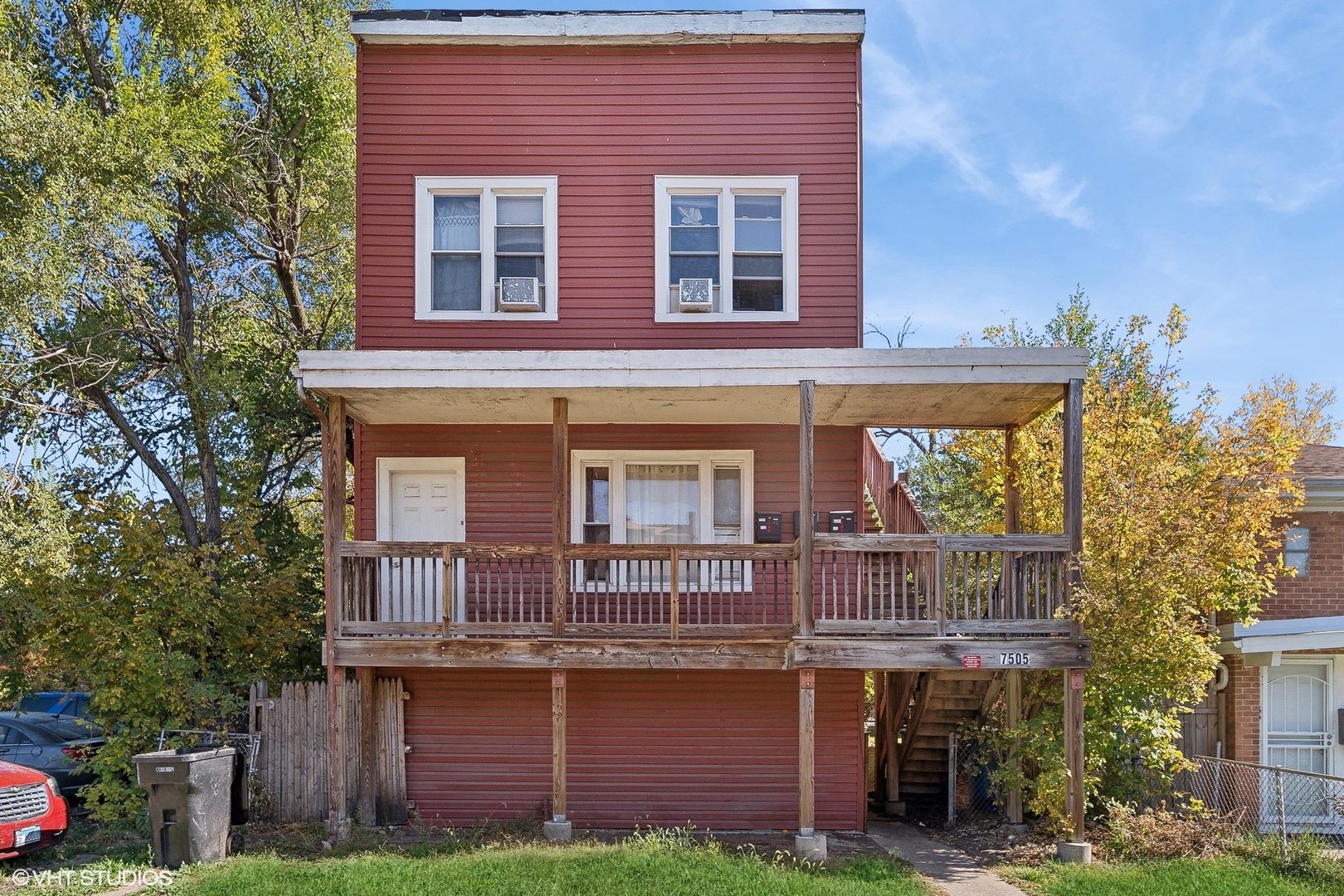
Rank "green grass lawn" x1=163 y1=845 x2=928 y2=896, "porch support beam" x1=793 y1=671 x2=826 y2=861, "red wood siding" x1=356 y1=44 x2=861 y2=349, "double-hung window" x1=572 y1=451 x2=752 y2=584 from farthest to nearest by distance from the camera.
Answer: "red wood siding" x1=356 y1=44 x2=861 y2=349 → "double-hung window" x1=572 y1=451 x2=752 y2=584 → "porch support beam" x1=793 y1=671 x2=826 y2=861 → "green grass lawn" x1=163 y1=845 x2=928 y2=896

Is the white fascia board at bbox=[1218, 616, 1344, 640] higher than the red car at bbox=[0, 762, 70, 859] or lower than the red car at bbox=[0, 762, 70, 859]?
higher

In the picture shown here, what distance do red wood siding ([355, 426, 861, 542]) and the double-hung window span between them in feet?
0.56

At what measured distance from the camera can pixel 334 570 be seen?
10531mm

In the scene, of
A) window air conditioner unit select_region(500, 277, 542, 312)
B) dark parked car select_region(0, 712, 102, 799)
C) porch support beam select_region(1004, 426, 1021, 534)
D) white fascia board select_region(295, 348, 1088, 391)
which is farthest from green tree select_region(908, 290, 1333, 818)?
dark parked car select_region(0, 712, 102, 799)

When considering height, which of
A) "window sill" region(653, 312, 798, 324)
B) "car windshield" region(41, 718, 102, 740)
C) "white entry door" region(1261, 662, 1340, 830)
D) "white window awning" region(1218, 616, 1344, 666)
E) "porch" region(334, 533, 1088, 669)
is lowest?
"car windshield" region(41, 718, 102, 740)

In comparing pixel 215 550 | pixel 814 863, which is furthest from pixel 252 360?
pixel 814 863

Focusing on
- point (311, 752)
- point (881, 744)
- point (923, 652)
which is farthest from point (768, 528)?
point (311, 752)

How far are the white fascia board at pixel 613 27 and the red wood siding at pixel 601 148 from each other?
164mm

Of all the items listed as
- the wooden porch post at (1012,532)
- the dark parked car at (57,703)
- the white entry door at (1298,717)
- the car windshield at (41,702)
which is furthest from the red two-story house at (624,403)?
the car windshield at (41,702)

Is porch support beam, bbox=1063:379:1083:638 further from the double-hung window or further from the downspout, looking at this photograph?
the downspout

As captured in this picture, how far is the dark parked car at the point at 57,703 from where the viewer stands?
14.4m

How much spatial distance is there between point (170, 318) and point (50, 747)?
6.48 metres

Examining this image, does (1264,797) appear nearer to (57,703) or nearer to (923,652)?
(923,652)

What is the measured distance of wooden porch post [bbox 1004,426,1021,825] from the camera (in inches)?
464
